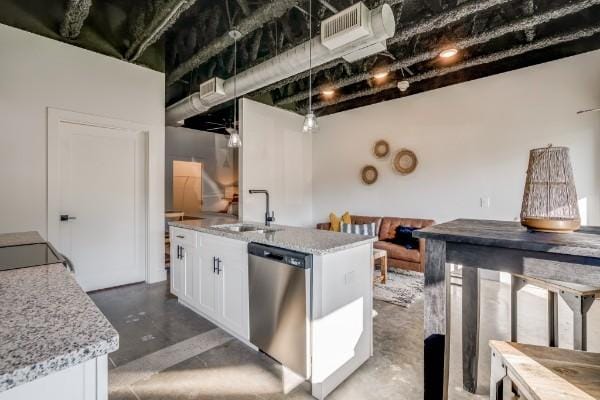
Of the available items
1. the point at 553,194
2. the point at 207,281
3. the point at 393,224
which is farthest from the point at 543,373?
the point at 393,224

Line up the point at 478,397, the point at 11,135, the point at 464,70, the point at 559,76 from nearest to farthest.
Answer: the point at 478,397
the point at 11,135
the point at 559,76
the point at 464,70

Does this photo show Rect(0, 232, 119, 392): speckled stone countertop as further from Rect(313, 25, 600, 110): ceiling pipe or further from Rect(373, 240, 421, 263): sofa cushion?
Rect(313, 25, 600, 110): ceiling pipe

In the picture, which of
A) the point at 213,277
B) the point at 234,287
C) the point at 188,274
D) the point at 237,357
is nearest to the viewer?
the point at 237,357

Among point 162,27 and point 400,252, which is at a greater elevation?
point 162,27

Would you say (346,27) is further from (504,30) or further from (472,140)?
(472,140)

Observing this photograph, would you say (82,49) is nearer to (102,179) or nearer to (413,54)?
(102,179)

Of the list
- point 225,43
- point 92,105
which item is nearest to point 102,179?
point 92,105

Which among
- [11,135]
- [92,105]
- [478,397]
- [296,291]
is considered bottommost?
[478,397]

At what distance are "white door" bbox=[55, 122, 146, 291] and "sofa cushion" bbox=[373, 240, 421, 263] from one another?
347cm

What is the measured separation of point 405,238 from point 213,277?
3.14 m

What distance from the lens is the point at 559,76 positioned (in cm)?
368

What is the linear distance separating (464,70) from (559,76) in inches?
45.0

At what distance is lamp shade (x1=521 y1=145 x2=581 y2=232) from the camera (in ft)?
3.53

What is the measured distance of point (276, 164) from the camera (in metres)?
5.50
